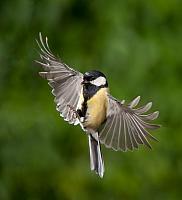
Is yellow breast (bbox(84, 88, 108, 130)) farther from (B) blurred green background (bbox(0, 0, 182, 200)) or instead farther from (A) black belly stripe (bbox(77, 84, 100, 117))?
(B) blurred green background (bbox(0, 0, 182, 200))

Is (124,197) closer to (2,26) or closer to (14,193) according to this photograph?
(14,193)

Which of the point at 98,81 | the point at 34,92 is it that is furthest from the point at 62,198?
the point at 98,81

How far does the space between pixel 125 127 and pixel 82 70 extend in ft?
5.26

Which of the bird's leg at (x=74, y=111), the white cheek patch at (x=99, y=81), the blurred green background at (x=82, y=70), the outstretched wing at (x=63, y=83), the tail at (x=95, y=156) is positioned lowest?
the tail at (x=95, y=156)

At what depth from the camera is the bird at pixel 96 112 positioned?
1.53 metres

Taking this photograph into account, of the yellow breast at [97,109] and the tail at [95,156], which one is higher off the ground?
the yellow breast at [97,109]

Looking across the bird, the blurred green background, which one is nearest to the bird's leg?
the bird

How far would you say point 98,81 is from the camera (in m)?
1.45

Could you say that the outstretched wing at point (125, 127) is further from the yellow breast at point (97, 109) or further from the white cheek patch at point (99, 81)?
the white cheek patch at point (99, 81)

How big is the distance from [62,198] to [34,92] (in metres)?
0.52

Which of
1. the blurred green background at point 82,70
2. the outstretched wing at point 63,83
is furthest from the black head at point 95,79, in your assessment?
the blurred green background at point 82,70

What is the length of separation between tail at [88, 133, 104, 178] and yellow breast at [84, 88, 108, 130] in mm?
34

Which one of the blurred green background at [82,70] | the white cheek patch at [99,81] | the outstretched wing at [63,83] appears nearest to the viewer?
the white cheek patch at [99,81]

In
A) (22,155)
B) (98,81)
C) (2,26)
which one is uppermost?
(2,26)
